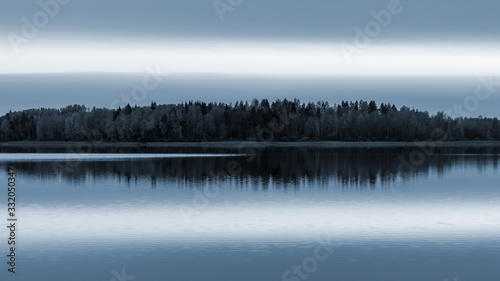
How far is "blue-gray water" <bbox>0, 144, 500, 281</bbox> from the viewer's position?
19469mm

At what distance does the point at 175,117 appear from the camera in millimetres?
165000

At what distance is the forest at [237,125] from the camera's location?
164 m

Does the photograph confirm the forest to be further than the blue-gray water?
Yes

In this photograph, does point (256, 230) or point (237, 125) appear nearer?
point (256, 230)

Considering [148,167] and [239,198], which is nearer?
[239,198]

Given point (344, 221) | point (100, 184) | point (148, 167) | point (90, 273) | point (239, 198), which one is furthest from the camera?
point (148, 167)

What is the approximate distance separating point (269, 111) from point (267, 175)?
121836mm

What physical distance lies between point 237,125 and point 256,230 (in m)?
143

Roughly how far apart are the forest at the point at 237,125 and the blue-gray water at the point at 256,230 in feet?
385

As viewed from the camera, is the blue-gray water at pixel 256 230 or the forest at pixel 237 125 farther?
the forest at pixel 237 125

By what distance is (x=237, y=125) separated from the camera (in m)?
168

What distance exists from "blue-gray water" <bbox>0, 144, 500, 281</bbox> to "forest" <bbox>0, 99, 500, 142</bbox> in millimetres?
117228

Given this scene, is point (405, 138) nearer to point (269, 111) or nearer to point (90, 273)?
point (269, 111)

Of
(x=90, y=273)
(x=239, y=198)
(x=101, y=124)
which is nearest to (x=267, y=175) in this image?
(x=239, y=198)
